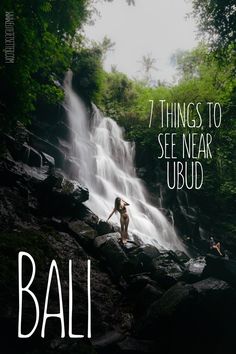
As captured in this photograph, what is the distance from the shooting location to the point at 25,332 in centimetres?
571

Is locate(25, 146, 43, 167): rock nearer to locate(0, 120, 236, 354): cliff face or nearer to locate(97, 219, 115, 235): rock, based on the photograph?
locate(0, 120, 236, 354): cliff face

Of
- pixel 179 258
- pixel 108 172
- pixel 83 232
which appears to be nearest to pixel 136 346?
pixel 83 232

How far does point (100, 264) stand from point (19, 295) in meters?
3.53

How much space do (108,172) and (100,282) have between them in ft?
33.6

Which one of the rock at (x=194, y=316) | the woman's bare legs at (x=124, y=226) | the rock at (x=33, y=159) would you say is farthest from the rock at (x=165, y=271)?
the rock at (x=33, y=159)

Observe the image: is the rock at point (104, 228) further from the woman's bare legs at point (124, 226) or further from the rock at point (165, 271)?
the rock at point (165, 271)

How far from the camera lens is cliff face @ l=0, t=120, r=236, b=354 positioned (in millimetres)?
6152

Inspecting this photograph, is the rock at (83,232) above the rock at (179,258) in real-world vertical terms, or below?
above

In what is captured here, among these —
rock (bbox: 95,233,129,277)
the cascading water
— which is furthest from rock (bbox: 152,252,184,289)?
the cascading water

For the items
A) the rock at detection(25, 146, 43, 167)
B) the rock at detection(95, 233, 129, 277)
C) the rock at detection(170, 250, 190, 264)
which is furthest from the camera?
the rock at detection(25, 146, 43, 167)

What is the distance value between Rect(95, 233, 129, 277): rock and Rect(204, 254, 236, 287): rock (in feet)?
6.59

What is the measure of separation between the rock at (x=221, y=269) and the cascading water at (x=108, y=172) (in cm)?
538

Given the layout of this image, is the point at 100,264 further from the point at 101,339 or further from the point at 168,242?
the point at 168,242

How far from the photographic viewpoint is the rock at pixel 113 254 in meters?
8.70
